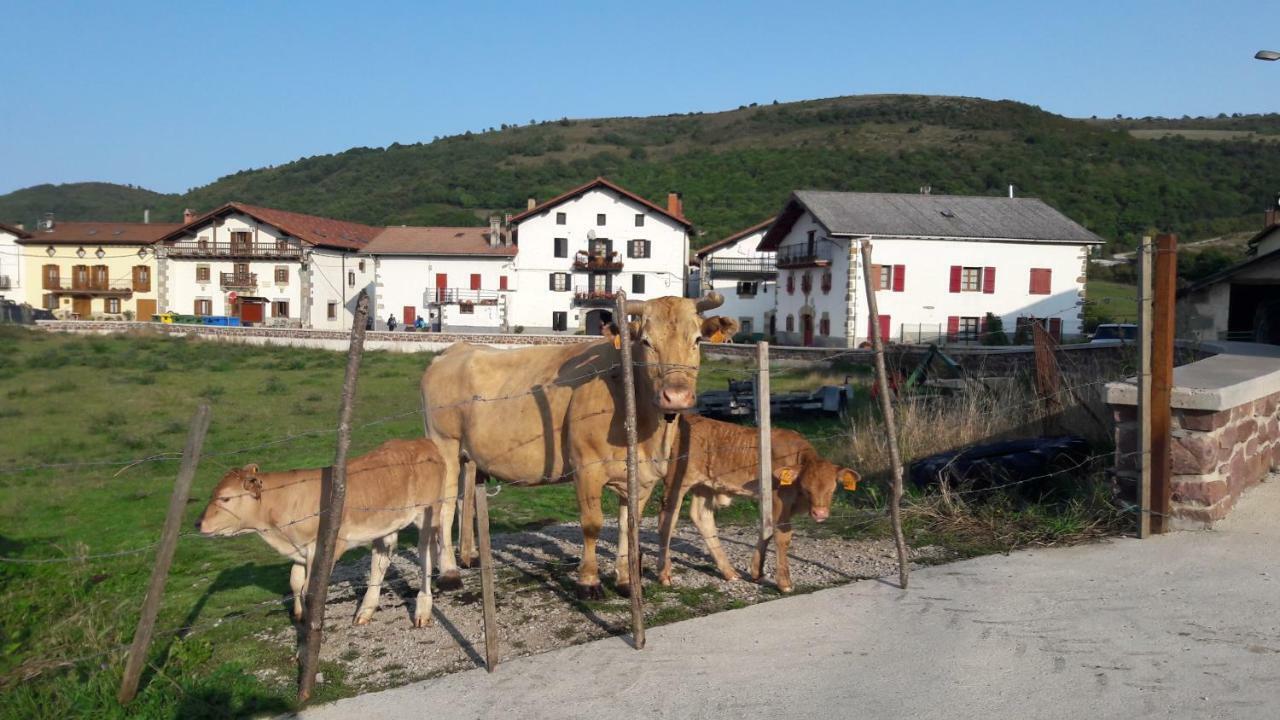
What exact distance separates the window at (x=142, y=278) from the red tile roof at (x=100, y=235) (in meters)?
1.78

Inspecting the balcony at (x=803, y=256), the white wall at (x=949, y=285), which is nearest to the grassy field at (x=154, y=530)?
the white wall at (x=949, y=285)

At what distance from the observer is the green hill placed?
90250 millimetres

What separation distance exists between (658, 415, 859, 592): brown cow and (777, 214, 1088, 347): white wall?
3951 cm

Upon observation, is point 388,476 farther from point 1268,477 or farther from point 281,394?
point 281,394

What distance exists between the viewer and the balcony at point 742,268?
6172 cm

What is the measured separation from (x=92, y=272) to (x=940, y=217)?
193 feet

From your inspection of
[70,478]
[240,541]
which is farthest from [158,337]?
[240,541]

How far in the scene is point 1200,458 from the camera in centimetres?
779

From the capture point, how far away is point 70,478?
1415 centimetres

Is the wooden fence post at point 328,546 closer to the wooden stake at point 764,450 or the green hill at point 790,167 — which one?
the wooden stake at point 764,450

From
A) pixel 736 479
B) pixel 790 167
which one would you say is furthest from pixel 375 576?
pixel 790 167

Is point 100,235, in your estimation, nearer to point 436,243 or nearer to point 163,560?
point 436,243

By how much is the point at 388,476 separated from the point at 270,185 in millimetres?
154654

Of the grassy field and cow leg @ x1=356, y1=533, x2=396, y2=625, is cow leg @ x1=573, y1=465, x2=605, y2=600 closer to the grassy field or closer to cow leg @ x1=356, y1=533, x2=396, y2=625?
cow leg @ x1=356, y1=533, x2=396, y2=625
